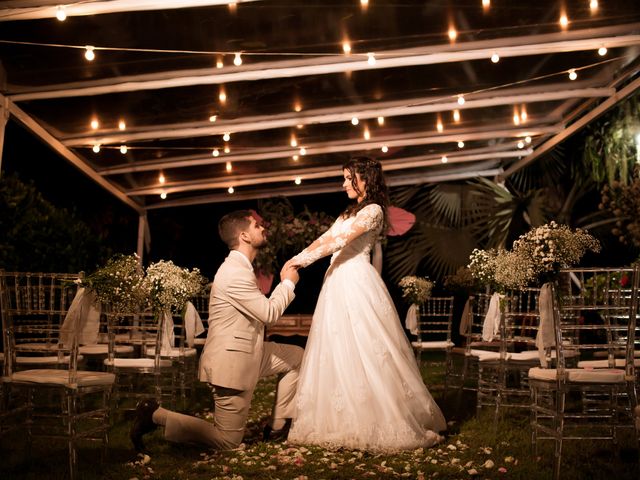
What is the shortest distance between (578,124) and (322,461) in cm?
563

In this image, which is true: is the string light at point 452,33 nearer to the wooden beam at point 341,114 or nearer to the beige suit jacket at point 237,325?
the wooden beam at point 341,114

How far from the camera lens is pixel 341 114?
738 cm

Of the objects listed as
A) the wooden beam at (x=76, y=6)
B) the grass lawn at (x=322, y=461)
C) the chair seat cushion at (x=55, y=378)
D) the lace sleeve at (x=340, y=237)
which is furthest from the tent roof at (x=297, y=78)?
the grass lawn at (x=322, y=461)

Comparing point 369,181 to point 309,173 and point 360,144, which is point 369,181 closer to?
point 360,144

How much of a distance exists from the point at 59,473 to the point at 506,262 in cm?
285

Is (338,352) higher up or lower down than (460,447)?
higher up

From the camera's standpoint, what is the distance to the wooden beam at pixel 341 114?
23.9 ft

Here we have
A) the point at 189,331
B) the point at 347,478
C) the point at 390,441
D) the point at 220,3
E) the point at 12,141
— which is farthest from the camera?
the point at 12,141

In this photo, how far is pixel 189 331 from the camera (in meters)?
7.19

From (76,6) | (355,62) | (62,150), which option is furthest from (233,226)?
(62,150)

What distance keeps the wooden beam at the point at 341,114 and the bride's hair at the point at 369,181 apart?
2.60 meters

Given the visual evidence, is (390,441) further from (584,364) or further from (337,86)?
(337,86)

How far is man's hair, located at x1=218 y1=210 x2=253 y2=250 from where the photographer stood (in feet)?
15.0

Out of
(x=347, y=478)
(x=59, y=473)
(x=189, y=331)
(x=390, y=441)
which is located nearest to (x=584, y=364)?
(x=390, y=441)
